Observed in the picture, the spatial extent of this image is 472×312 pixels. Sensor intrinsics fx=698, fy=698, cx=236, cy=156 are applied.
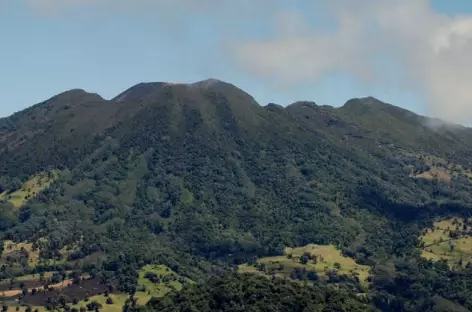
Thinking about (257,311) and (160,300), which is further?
(160,300)

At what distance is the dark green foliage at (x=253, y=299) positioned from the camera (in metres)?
167

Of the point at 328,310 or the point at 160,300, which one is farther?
the point at 160,300

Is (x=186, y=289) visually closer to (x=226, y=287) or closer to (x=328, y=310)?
(x=226, y=287)

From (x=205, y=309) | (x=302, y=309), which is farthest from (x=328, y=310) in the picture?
(x=205, y=309)

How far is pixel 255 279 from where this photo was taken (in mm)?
180250

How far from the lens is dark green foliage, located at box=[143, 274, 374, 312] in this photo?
549 feet

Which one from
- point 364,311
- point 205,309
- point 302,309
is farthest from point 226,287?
point 364,311

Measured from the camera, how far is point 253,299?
16912 cm

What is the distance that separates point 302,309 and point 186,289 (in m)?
31.5

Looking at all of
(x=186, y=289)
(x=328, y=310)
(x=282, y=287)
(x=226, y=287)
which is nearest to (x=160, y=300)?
(x=186, y=289)

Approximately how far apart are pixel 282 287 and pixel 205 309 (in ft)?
66.8

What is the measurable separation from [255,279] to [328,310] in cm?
2267

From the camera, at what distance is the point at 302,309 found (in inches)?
6575

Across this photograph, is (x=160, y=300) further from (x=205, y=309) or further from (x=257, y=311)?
(x=257, y=311)
